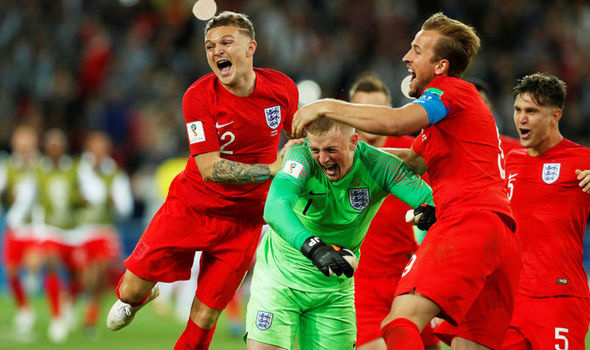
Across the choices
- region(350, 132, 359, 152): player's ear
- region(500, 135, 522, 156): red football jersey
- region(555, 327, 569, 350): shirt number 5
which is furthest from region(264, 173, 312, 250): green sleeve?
region(500, 135, 522, 156): red football jersey

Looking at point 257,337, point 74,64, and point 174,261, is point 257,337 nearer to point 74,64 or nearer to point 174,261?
point 174,261

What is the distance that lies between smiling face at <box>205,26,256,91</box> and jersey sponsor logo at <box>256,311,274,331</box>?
5.51 ft

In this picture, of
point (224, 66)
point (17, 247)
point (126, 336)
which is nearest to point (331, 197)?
point (224, 66)

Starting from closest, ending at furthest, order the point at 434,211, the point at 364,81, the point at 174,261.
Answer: the point at 434,211 < the point at 174,261 < the point at 364,81

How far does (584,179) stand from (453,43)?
1414 millimetres

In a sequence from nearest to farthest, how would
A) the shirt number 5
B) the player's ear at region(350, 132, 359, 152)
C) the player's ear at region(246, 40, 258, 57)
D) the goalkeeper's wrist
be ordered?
the goalkeeper's wrist
the player's ear at region(350, 132, 359, 152)
the shirt number 5
the player's ear at region(246, 40, 258, 57)

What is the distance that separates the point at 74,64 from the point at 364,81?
10.5 metres

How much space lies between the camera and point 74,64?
15.9 m

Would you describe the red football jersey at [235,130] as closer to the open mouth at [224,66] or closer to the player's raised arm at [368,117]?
the open mouth at [224,66]

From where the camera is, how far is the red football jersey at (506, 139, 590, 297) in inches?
216

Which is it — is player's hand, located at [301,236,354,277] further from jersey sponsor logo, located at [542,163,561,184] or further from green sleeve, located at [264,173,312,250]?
jersey sponsor logo, located at [542,163,561,184]

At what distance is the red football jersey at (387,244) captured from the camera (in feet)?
19.9

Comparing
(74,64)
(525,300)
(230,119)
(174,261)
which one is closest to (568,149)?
(525,300)

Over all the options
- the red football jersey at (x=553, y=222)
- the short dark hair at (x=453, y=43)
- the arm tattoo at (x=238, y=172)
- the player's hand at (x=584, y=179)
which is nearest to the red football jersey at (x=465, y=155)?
the short dark hair at (x=453, y=43)
